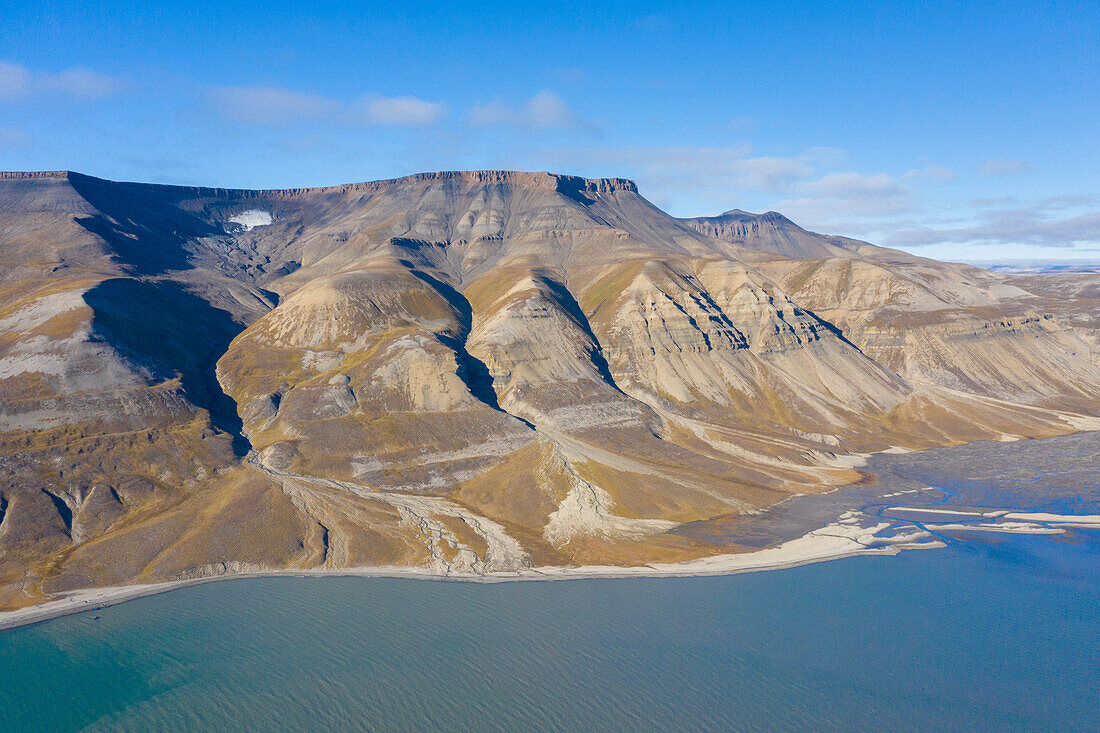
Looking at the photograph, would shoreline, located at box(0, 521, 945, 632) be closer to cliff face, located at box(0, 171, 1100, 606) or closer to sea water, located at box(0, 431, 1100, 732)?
sea water, located at box(0, 431, 1100, 732)

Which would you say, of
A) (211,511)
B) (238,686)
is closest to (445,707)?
(238,686)

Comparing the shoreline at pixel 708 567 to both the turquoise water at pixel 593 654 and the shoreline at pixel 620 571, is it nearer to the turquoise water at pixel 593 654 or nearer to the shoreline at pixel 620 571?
the shoreline at pixel 620 571

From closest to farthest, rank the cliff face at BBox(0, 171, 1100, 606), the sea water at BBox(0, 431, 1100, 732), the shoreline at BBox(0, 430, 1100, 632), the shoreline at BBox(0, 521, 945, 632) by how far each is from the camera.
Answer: the sea water at BBox(0, 431, 1100, 732), the shoreline at BBox(0, 430, 1100, 632), the shoreline at BBox(0, 521, 945, 632), the cliff face at BBox(0, 171, 1100, 606)

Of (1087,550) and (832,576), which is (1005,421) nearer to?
(1087,550)

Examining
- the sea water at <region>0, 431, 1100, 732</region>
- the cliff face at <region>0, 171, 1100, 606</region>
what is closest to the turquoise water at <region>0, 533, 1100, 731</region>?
the sea water at <region>0, 431, 1100, 732</region>

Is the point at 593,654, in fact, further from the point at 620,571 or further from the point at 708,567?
the point at 708,567

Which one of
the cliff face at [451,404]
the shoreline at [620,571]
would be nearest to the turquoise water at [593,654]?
the shoreline at [620,571]
